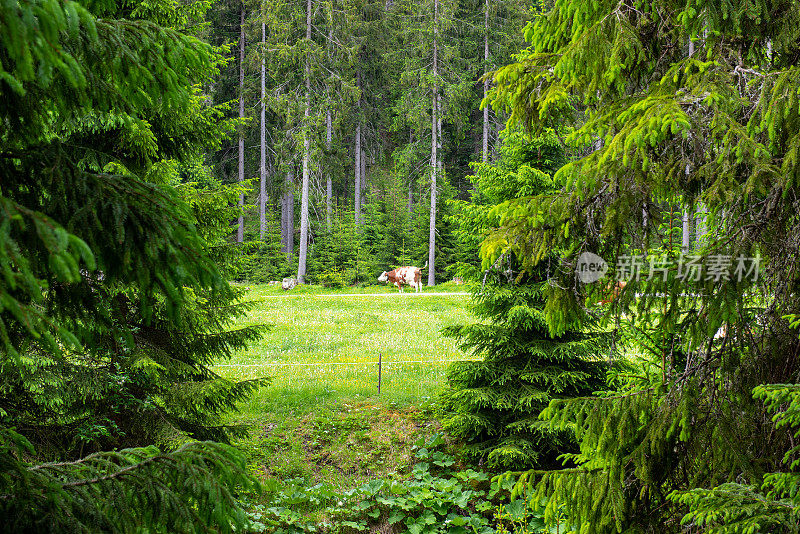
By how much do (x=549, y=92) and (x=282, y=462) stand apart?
21.6 ft

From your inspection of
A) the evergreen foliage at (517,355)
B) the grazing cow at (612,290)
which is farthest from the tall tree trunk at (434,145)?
the grazing cow at (612,290)

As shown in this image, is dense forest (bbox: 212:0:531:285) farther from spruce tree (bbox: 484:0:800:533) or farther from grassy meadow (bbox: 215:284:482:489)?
spruce tree (bbox: 484:0:800:533)

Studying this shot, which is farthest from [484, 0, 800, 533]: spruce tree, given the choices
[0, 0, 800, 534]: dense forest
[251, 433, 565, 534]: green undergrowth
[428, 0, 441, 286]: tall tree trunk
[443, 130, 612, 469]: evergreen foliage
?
[428, 0, 441, 286]: tall tree trunk

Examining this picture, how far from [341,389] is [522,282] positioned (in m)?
4.86

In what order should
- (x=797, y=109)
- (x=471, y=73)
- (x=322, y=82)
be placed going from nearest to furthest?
(x=797, y=109) → (x=322, y=82) → (x=471, y=73)

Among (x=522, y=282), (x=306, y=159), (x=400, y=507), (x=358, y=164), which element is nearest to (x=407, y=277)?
(x=306, y=159)

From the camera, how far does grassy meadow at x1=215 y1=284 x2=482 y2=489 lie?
8680 millimetres

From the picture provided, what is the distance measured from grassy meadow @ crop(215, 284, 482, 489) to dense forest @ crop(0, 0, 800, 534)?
855 millimetres

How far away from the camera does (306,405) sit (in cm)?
1063

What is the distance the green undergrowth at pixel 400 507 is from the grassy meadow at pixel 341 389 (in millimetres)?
474

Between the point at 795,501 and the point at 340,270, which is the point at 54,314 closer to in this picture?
the point at 795,501

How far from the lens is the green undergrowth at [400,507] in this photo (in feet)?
22.5

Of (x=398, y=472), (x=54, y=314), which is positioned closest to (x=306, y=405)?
(x=398, y=472)

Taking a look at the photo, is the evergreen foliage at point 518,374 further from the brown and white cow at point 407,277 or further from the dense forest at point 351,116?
the dense forest at point 351,116
